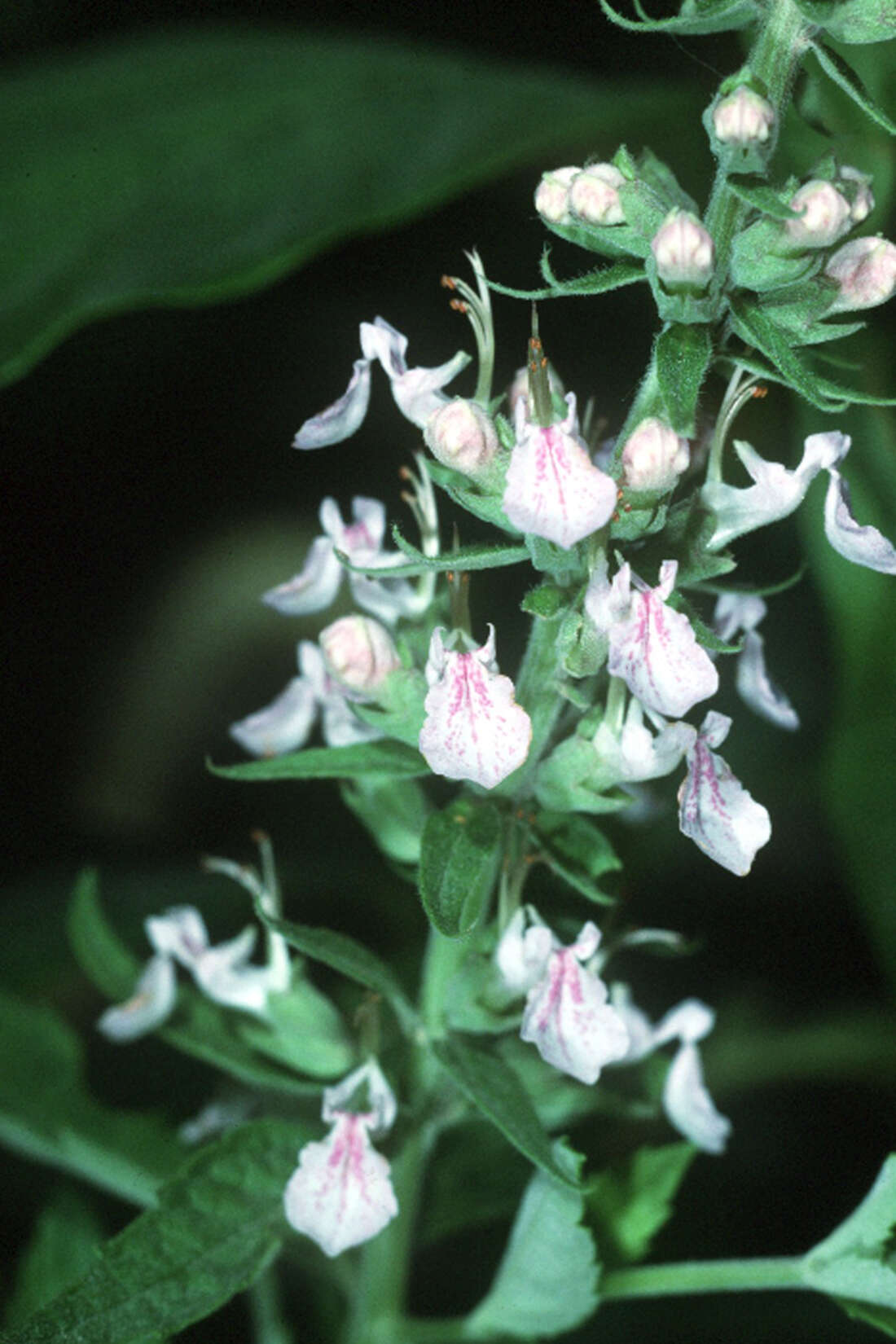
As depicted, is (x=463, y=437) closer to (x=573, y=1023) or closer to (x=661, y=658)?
(x=661, y=658)

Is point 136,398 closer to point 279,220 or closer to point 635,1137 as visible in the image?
point 279,220

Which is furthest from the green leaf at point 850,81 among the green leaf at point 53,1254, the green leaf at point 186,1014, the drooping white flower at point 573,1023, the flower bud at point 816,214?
the green leaf at point 53,1254

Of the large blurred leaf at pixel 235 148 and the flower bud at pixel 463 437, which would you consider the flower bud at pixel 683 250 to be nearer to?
the flower bud at pixel 463 437

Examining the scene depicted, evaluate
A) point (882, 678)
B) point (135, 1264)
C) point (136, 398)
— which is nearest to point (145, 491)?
point (136, 398)

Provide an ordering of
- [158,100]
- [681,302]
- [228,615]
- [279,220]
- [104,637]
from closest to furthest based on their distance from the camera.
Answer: [681,302] < [279,220] < [158,100] < [104,637] < [228,615]

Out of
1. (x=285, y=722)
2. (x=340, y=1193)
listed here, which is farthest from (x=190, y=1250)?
(x=285, y=722)

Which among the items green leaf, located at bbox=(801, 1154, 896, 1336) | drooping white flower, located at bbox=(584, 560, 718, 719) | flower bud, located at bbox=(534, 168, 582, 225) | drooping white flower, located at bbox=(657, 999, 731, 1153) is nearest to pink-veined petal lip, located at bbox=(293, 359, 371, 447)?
flower bud, located at bbox=(534, 168, 582, 225)
